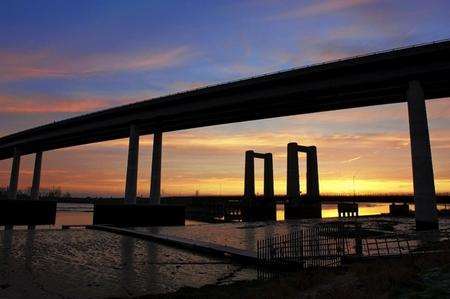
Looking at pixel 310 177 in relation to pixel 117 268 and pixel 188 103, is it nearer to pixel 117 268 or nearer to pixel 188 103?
pixel 188 103

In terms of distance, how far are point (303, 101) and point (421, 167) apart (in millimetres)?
19385

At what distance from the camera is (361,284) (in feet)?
36.7

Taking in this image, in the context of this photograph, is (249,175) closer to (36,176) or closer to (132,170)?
(132,170)

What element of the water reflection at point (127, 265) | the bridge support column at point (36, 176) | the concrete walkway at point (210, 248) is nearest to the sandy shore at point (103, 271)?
the water reflection at point (127, 265)

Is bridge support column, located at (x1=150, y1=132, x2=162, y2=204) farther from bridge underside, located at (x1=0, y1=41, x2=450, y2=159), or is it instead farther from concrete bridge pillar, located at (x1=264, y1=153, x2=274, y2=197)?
concrete bridge pillar, located at (x1=264, y1=153, x2=274, y2=197)

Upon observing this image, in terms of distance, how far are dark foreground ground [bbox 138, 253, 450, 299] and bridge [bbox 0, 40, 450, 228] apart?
105ft

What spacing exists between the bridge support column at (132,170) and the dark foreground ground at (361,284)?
53335mm

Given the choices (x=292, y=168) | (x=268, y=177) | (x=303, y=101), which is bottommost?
(x=268, y=177)

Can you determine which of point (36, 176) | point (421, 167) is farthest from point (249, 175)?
point (421, 167)

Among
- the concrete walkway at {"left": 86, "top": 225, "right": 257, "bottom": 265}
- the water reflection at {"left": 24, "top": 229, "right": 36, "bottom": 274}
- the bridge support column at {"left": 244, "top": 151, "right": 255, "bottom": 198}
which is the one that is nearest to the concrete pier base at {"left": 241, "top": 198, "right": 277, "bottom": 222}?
the bridge support column at {"left": 244, "top": 151, "right": 255, "bottom": 198}

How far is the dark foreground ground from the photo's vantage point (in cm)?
1007

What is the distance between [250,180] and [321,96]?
2450 inches

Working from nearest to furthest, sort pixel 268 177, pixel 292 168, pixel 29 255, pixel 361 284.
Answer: pixel 361 284
pixel 29 255
pixel 292 168
pixel 268 177

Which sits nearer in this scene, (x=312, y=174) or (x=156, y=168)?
(x=156, y=168)
